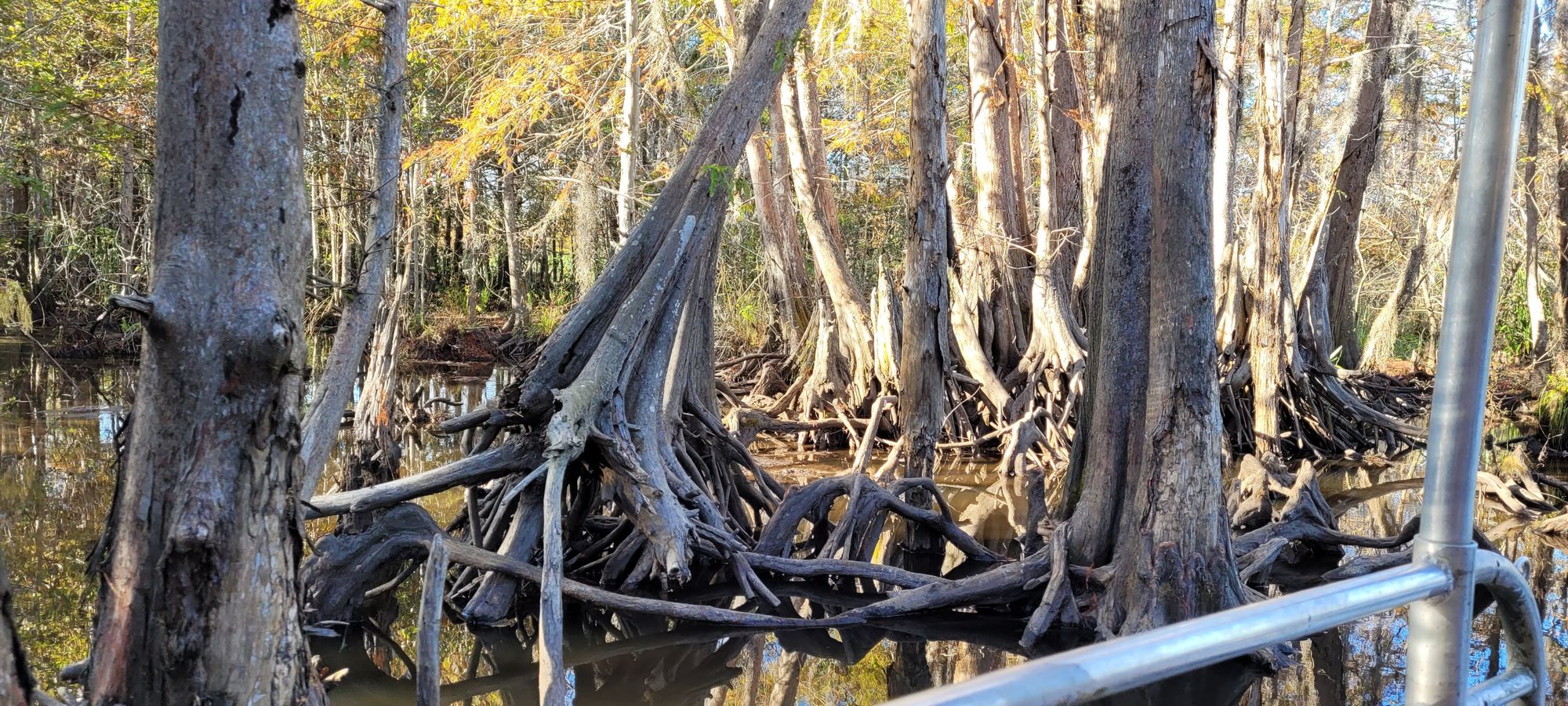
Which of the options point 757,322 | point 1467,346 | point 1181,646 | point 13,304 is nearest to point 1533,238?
point 757,322

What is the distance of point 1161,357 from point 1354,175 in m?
10.6

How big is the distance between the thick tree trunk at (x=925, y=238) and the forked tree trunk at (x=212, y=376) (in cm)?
493

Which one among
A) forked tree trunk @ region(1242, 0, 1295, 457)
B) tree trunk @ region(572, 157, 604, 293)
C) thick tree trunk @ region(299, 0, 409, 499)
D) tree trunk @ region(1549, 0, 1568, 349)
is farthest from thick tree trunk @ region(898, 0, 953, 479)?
tree trunk @ region(572, 157, 604, 293)

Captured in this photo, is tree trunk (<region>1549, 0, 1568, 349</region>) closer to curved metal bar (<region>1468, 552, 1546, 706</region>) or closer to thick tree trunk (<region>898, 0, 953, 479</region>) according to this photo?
thick tree trunk (<region>898, 0, 953, 479</region>)

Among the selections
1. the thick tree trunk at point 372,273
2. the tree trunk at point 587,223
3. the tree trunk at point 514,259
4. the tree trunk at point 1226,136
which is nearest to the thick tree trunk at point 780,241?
the tree trunk at point 587,223

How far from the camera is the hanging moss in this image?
17.3 metres

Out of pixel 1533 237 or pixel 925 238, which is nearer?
pixel 925 238

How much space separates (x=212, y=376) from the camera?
3.09m

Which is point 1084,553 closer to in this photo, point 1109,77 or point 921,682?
point 921,682

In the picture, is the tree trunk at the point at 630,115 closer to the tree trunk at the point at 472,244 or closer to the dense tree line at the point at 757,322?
the dense tree line at the point at 757,322

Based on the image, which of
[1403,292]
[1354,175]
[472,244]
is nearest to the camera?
[1354,175]

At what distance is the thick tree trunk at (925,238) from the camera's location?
7668mm

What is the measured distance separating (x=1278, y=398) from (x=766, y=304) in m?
6.72

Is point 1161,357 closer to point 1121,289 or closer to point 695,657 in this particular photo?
point 1121,289
